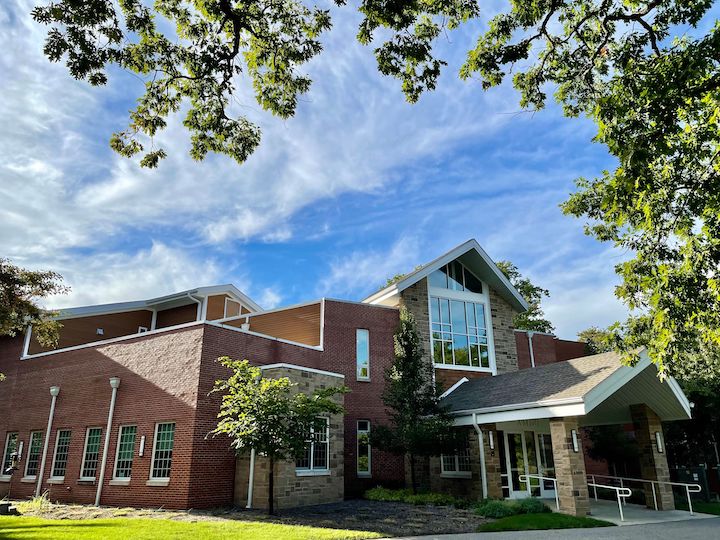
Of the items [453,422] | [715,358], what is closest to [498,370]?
[453,422]

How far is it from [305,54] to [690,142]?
7.95 metres

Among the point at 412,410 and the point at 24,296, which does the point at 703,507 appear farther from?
the point at 24,296

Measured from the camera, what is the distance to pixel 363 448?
832 inches

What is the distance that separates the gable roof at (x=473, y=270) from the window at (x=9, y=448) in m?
14.9

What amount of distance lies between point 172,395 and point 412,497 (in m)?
8.13

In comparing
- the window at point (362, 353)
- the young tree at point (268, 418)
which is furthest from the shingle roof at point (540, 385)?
the young tree at point (268, 418)

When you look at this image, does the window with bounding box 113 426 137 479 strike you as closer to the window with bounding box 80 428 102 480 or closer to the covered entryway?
the window with bounding box 80 428 102 480

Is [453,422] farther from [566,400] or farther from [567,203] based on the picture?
[567,203]

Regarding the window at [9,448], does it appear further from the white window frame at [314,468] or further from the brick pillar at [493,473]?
the brick pillar at [493,473]

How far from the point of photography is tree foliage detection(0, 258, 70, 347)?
1786 centimetres

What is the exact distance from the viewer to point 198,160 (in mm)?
12898

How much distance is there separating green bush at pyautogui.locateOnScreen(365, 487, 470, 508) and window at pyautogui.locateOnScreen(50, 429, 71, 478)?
10.2 m

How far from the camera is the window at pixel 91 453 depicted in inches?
705

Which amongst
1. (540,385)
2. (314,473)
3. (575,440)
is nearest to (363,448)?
(314,473)
